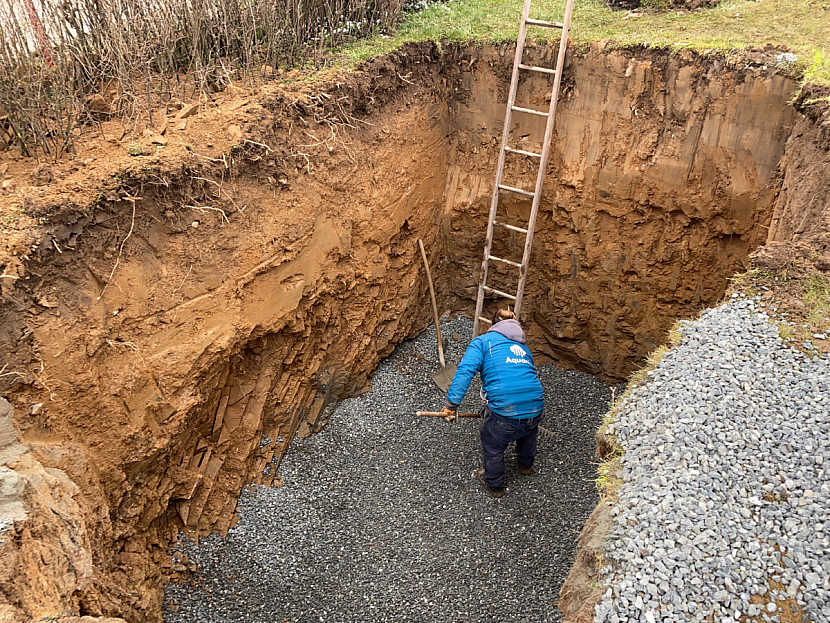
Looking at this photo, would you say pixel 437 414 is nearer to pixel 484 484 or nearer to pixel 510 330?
pixel 484 484

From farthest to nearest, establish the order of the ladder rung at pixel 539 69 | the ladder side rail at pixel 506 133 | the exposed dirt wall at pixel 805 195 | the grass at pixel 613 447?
the ladder side rail at pixel 506 133
the ladder rung at pixel 539 69
the exposed dirt wall at pixel 805 195
the grass at pixel 613 447

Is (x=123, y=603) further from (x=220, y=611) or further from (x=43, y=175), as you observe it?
(x=43, y=175)

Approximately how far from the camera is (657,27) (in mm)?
7828

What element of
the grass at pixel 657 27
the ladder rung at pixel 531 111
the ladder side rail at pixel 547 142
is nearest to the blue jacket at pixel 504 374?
the ladder side rail at pixel 547 142

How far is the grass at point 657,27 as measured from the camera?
22.4 ft

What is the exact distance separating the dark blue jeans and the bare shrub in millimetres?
4766

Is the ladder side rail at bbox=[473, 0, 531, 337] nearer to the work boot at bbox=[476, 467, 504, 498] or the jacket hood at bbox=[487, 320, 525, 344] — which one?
the jacket hood at bbox=[487, 320, 525, 344]

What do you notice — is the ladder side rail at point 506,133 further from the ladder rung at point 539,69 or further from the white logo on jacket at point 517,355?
the white logo on jacket at point 517,355

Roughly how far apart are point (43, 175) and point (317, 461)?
419cm

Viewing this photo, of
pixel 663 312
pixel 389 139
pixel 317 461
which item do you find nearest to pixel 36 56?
pixel 389 139

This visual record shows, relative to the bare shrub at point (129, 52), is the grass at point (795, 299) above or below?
below

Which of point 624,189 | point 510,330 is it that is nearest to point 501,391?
point 510,330

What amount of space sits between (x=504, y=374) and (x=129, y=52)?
17.0ft

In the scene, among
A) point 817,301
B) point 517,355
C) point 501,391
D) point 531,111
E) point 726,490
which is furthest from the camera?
point 531,111
